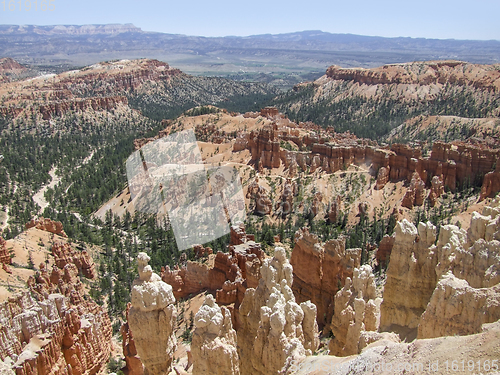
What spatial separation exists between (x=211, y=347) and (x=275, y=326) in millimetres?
2432

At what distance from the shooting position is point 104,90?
187 meters

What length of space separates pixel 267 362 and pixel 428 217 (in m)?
37.3

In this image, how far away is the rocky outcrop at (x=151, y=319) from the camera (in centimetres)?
1420

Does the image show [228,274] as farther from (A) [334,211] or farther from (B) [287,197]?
(B) [287,197]

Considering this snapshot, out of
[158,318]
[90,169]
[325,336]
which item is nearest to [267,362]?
[158,318]

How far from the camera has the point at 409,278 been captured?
2073 cm

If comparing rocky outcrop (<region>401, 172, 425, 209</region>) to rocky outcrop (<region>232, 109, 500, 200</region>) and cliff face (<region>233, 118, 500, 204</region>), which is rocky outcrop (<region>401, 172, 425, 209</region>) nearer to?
cliff face (<region>233, 118, 500, 204</region>)

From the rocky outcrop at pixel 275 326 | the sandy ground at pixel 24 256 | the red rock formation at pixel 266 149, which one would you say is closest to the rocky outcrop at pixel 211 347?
the rocky outcrop at pixel 275 326

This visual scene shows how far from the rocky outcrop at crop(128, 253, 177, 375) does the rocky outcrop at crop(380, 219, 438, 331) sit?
1097 cm

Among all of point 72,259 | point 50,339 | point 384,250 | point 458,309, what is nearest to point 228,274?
point 50,339

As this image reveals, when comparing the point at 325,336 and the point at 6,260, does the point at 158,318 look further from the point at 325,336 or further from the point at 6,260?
the point at 6,260

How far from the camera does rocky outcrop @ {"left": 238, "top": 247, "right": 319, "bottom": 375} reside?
14711 millimetres

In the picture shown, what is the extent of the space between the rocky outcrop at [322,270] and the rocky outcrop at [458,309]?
12.6m

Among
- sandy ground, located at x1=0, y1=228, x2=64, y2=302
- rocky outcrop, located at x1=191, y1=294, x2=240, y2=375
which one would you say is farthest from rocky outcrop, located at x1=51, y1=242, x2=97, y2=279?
rocky outcrop, located at x1=191, y1=294, x2=240, y2=375
